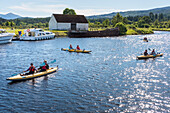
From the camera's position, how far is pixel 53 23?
108 metres

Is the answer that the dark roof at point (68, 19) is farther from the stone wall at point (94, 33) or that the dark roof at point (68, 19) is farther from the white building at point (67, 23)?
the stone wall at point (94, 33)

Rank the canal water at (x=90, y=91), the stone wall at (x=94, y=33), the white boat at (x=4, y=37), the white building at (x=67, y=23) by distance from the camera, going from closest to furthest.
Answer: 1. the canal water at (x=90, y=91)
2. the white boat at (x=4, y=37)
3. the stone wall at (x=94, y=33)
4. the white building at (x=67, y=23)

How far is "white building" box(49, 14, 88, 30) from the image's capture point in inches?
4164

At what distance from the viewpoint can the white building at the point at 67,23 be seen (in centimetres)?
10578

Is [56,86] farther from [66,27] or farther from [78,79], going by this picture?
[66,27]

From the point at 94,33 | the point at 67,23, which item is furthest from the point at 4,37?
the point at 94,33

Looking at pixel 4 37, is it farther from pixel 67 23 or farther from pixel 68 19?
pixel 68 19

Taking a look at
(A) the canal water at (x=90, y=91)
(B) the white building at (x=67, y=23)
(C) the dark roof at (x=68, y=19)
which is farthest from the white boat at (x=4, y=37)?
(C) the dark roof at (x=68, y=19)

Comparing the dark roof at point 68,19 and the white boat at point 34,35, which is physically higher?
the dark roof at point 68,19

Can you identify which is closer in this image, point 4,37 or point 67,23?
point 4,37

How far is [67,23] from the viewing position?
10656 centimetres

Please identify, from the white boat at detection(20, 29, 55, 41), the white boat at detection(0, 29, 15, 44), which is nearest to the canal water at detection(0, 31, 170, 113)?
the white boat at detection(0, 29, 15, 44)

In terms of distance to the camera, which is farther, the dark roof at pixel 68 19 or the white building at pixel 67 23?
the dark roof at pixel 68 19

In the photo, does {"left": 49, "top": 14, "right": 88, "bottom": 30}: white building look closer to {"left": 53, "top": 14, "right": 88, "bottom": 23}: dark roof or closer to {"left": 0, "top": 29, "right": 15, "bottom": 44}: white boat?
{"left": 53, "top": 14, "right": 88, "bottom": 23}: dark roof
